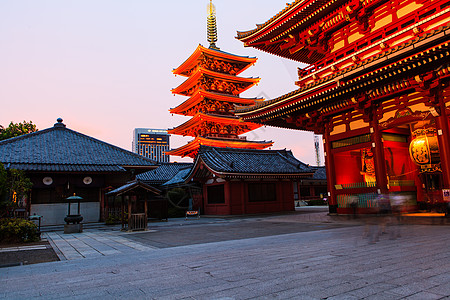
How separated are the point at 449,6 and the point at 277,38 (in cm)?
757

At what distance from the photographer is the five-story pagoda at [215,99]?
34.1 meters

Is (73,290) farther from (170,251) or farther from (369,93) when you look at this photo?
(369,93)

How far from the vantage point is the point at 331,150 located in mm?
14953

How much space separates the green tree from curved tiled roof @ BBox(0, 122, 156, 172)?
11426mm

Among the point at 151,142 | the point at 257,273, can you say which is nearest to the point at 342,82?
the point at 257,273

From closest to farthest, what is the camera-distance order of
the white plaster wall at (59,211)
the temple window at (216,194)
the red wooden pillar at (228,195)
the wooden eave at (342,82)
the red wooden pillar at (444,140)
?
the wooden eave at (342,82), the red wooden pillar at (444,140), the white plaster wall at (59,211), the red wooden pillar at (228,195), the temple window at (216,194)

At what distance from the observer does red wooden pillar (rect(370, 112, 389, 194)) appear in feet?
40.6

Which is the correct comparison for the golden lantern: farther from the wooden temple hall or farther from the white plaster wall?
the white plaster wall

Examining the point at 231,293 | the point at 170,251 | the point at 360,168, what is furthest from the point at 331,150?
the point at 231,293

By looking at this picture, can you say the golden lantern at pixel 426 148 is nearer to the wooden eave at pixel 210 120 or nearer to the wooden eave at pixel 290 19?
the wooden eave at pixel 290 19

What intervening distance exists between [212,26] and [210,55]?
828cm

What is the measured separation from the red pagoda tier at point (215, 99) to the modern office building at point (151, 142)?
101468 millimetres

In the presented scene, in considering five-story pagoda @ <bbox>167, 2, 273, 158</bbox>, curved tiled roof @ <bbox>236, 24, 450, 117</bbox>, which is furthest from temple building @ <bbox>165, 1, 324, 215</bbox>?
curved tiled roof @ <bbox>236, 24, 450, 117</bbox>

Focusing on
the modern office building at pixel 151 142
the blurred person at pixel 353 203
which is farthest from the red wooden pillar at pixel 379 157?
the modern office building at pixel 151 142
